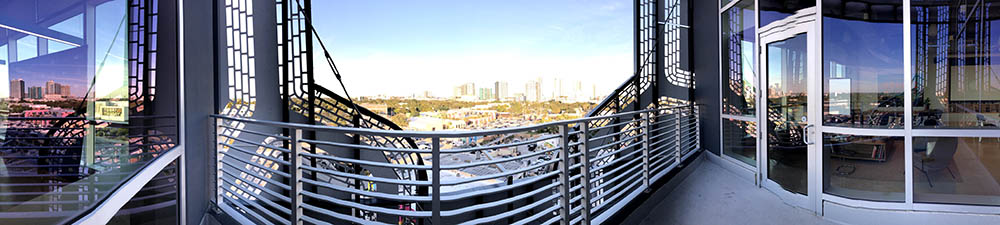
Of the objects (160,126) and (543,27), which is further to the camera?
(543,27)

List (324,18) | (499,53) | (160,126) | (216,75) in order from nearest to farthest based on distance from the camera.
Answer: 1. (160,126)
2. (216,75)
3. (324,18)
4. (499,53)

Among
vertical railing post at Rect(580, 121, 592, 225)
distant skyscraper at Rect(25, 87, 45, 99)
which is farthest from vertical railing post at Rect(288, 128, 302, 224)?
vertical railing post at Rect(580, 121, 592, 225)

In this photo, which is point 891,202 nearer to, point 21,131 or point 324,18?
point 21,131

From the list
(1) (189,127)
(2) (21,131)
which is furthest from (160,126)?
(2) (21,131)

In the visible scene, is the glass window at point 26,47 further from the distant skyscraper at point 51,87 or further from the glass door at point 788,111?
the glass door at point 788,111

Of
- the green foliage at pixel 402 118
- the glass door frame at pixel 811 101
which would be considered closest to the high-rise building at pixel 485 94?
the green foliage at pixel 402 118

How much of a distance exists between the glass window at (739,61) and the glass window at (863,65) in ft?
3.63

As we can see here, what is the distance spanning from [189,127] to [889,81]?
4.90 metres

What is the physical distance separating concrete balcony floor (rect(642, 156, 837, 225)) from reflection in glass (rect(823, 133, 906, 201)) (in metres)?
Result: 0.32

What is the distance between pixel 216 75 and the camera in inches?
127

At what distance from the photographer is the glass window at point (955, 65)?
2600 millimetres

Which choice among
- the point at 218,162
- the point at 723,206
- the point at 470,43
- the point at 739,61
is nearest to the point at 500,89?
the point at 470,43

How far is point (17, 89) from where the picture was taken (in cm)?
102

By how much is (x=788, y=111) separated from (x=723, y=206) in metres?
1.09
